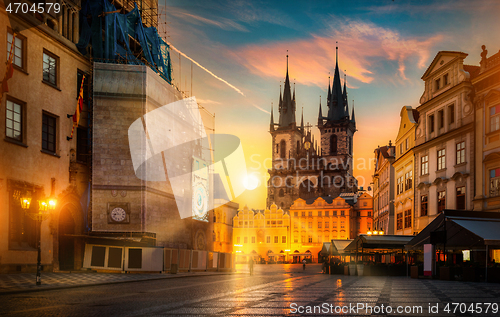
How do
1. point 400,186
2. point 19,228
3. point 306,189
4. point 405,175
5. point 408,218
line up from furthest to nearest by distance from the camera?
point 306,189 < point 400,186 < point 405,175 < point 408,218 < point 19,228

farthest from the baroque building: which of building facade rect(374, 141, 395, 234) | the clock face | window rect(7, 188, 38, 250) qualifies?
window rect(7, 188, 38, 250)

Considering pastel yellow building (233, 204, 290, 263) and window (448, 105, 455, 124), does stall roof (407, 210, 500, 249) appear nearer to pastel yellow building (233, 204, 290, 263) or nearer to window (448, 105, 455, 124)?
window (448, 105, 455, 124)

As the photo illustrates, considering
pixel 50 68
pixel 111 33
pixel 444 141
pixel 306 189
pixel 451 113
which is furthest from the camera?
pixel 306 189

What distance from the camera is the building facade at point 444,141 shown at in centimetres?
3219

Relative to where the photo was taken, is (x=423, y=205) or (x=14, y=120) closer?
(x=14, y=120)

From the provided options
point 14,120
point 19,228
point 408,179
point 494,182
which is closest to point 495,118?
point 494,182

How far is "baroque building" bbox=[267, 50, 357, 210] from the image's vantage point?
128 m

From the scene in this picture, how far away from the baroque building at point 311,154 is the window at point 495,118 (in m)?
Answer: 96.0

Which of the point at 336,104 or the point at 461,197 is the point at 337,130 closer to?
the point at 336,104

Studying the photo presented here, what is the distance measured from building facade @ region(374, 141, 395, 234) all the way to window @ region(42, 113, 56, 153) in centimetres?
3392

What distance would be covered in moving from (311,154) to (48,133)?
11095 cm

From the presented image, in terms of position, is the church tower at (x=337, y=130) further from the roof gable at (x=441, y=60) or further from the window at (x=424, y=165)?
the roof gable at (x=441, y=60)

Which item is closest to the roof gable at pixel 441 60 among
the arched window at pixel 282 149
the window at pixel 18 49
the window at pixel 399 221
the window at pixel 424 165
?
the window at pixel 424 165

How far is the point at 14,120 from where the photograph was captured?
25.8 meters
